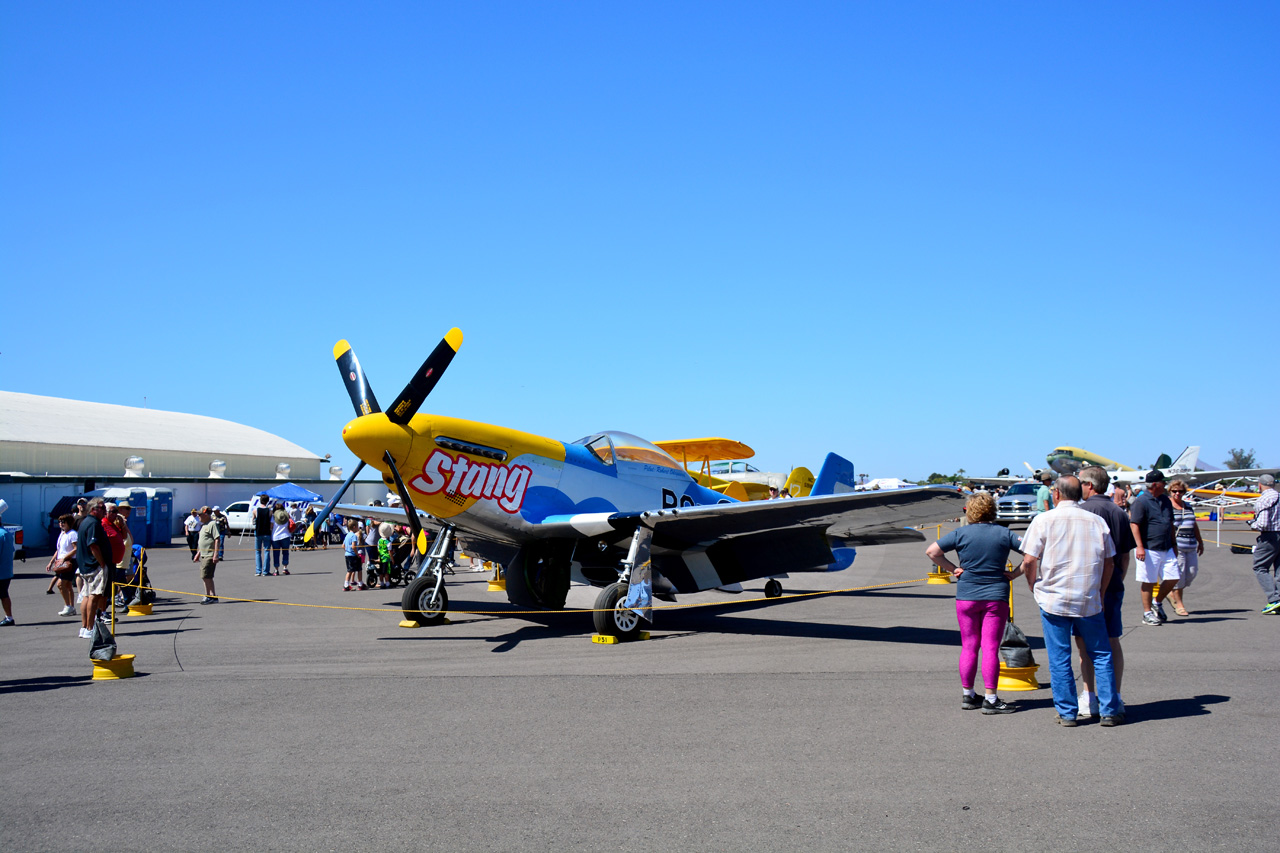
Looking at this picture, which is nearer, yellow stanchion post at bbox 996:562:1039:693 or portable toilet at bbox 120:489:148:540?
yellow stanchion post at bbox 996:562:1039:693

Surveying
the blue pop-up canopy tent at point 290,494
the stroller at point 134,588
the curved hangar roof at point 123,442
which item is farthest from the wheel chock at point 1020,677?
the curved hangar roof at point 123,442

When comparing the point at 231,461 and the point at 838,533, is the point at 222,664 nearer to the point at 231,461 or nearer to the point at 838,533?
the point at 838,533

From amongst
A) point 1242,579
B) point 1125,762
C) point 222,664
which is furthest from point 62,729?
point 1242,579

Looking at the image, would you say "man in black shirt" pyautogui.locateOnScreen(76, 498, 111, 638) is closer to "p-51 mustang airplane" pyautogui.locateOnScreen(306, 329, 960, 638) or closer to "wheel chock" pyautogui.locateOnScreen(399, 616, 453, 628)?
"p-51 mustang airplane" pyautogui.locateOnScreen(306, 329, 960, 638)

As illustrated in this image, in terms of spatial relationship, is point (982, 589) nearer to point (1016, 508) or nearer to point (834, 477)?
point (834, 477)

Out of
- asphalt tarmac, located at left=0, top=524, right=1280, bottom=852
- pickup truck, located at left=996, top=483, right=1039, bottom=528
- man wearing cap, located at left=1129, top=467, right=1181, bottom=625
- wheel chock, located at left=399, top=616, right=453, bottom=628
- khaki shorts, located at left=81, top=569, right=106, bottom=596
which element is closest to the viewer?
asphalt tarmac, located at left=0, top=524, right=1280, bottom=852

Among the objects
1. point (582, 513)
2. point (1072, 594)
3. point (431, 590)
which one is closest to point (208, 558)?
point (431, 590)

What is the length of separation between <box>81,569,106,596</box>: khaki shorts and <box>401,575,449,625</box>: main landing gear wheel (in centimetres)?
326

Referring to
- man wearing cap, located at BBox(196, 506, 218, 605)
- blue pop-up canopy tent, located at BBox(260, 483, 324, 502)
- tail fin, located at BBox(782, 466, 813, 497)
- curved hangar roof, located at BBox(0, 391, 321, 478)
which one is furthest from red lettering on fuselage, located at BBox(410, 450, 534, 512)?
curved hangar roof, located at BBox(0, 391, 321, 478)

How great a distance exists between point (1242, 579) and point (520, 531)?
13446 mm

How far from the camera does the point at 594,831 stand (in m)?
3.73

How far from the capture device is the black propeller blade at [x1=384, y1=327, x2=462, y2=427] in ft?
30.1

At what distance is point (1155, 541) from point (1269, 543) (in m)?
2.13

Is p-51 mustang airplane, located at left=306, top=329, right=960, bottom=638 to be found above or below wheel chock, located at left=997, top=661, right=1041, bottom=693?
above
